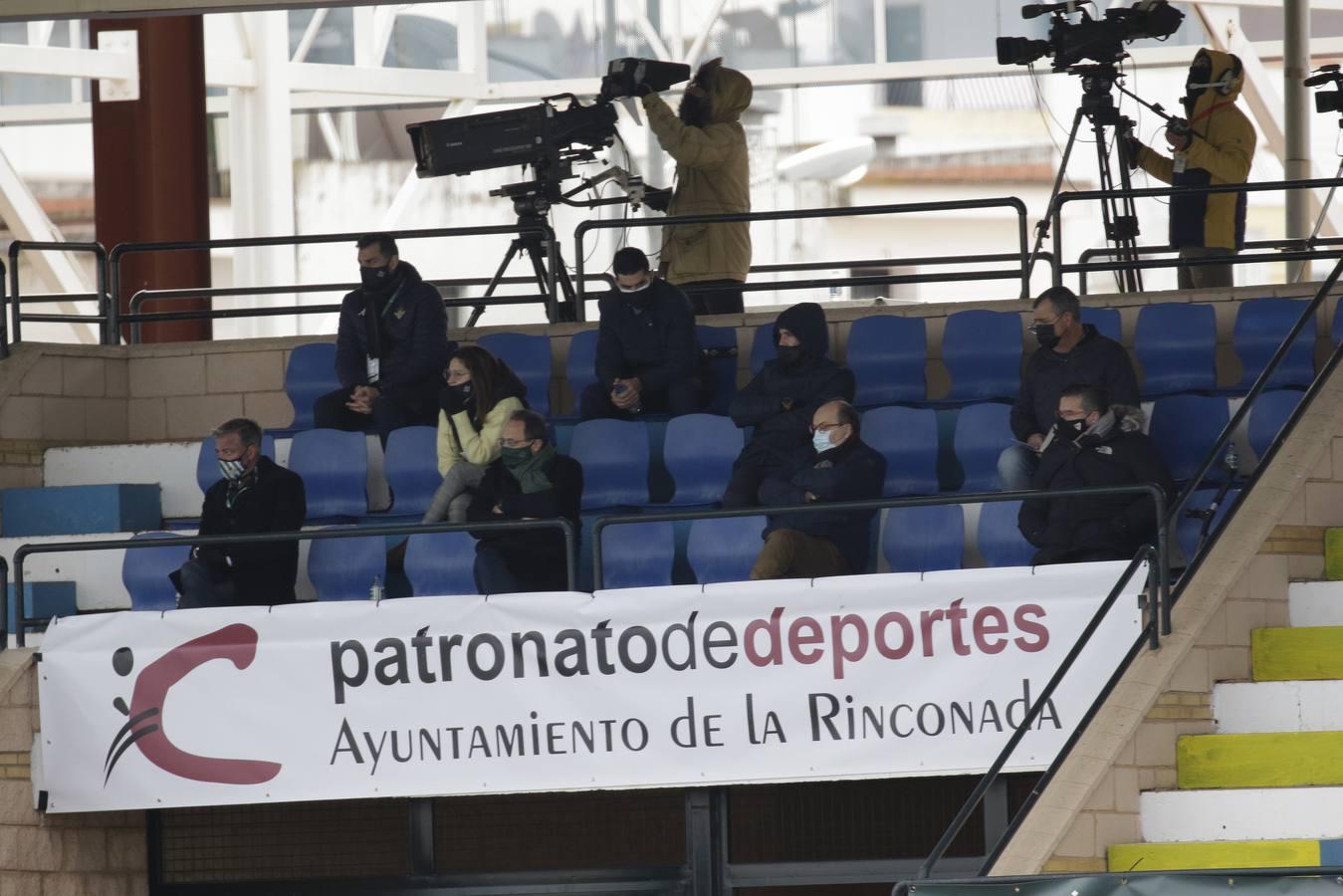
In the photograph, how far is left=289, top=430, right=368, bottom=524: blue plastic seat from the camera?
10.3m

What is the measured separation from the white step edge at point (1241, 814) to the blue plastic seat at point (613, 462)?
3.15 metres

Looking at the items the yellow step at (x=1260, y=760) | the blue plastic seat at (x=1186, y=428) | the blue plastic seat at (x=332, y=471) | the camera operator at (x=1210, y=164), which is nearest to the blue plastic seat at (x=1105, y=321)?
the blue plastic seat at (x=1186, y=428)

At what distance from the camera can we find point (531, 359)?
1110 centimetres

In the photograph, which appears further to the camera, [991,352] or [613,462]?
[991,352]

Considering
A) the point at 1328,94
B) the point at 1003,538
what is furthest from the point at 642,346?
the point at 1328,94

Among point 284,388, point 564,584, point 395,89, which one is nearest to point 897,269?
point 395,89

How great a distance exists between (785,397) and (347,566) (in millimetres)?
2068

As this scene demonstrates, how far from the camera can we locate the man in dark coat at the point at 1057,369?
30.7ft

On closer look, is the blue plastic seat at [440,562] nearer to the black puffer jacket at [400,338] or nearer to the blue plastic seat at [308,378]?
the black puffer jacket at [400,338]

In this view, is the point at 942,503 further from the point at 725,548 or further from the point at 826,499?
the point at 725,548

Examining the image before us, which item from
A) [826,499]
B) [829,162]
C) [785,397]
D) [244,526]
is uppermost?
[829,162]

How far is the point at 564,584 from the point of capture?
30.2ft

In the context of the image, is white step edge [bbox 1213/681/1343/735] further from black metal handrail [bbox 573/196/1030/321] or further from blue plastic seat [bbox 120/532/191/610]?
blue plastic seat [bbox 120/532/191/610]

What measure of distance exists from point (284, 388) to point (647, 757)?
12.5 feet
